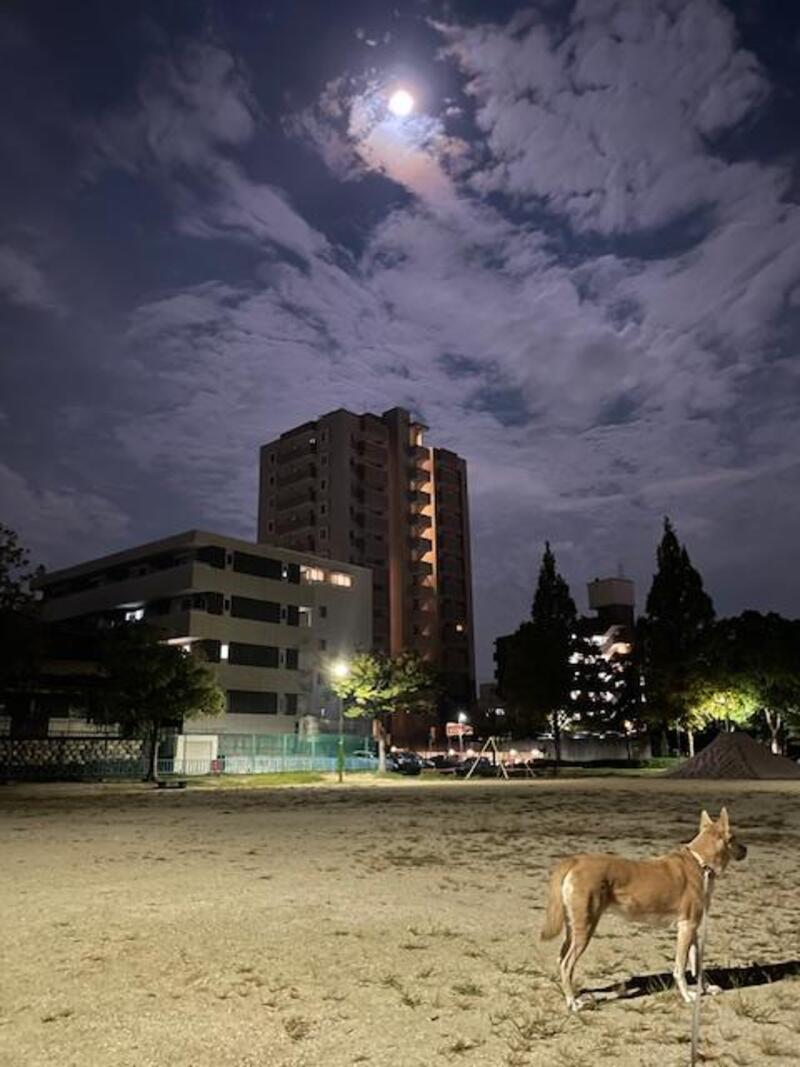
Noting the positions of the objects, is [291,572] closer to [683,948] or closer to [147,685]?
[147,685]

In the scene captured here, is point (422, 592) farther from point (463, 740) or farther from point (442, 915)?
point (442, 915)

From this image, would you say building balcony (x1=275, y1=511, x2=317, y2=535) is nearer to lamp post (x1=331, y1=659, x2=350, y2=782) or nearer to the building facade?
the building facade

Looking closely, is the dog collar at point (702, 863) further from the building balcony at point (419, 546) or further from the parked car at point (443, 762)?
the building balcony at point (419, 546)

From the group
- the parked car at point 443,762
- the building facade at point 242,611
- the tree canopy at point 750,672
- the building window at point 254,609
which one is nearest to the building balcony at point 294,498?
the building facade at point 242,611

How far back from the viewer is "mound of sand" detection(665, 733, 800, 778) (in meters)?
38.2

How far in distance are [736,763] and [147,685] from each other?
98.1ft

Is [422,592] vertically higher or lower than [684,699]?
higher

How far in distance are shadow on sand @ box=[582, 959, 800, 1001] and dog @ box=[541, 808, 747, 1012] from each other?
0.21 metres

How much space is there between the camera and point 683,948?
204 inches

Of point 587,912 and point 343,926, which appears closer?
point 587,912

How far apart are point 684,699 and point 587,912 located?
53.2 m

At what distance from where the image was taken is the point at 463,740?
289ft

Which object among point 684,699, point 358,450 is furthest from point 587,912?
point 358,450

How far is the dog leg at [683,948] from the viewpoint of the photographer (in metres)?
5.15
